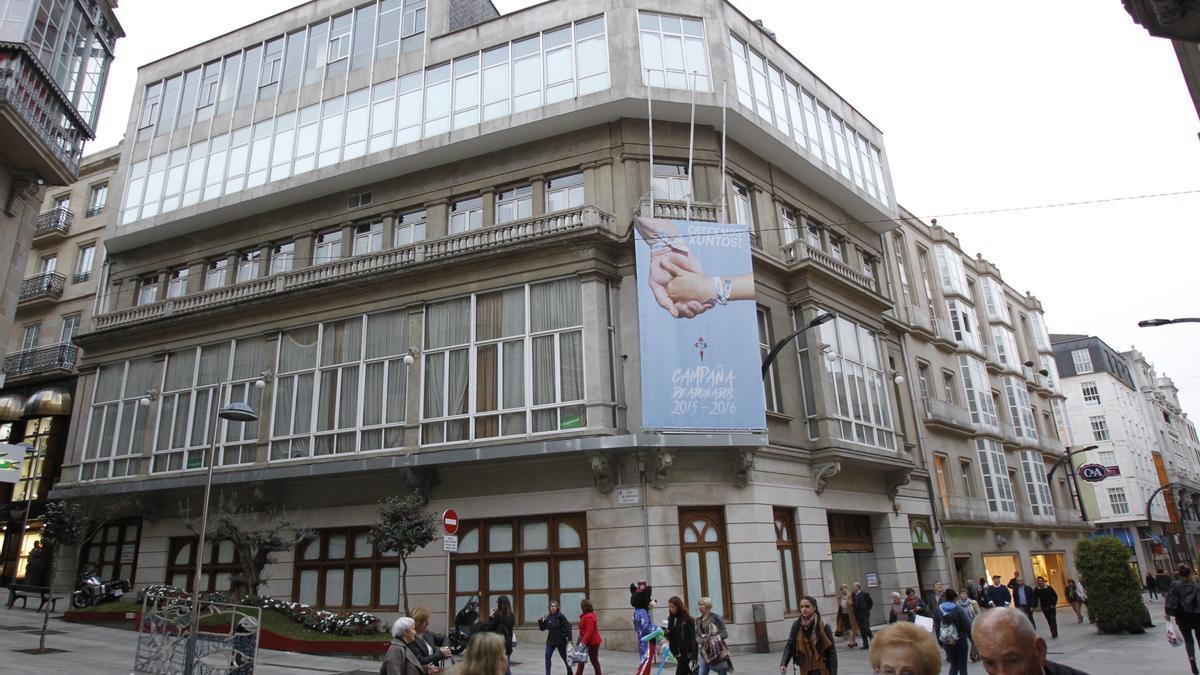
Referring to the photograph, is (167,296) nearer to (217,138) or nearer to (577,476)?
(217,138)

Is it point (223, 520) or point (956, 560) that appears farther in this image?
point (956, 560)

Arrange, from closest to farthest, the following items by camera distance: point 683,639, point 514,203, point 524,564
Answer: point 683,639, point 524,564, point 514,203

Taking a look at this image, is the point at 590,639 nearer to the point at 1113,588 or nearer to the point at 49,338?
the point at 1113,588

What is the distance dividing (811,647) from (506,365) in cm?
1318

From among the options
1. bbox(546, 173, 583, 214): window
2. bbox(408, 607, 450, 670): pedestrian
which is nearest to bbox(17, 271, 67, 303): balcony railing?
bbox(546, 173, 583, 214): window

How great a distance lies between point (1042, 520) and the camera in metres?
35.9

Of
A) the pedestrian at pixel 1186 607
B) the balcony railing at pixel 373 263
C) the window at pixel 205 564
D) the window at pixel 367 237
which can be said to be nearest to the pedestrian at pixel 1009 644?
the pedestrian at pixel 1186 607

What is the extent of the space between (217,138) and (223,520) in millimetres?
16427

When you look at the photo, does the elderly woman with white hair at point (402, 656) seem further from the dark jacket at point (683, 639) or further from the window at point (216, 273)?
the window at point (216, 273)

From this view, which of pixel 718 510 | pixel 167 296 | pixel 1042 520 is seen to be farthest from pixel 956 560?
pixel 167 296

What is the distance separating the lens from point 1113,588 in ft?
65.8

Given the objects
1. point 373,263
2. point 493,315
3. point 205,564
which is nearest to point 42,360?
point 205,564

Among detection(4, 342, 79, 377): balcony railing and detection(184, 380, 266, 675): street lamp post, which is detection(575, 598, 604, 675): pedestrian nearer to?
detection(184, 380, 266, 675): street lamp post

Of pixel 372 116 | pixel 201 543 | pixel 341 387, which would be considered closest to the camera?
pixel 201 543
